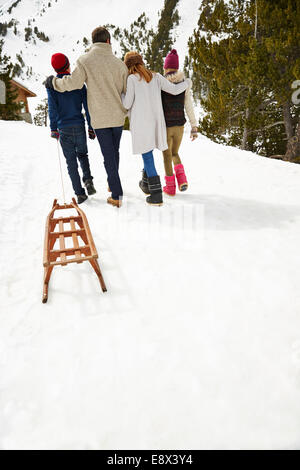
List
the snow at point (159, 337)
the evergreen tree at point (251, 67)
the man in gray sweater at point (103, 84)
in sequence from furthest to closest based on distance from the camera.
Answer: the evergreen tree at point (251, 67) → the man in gray sweater at point (103, 84) → the snow at point (159, 337)

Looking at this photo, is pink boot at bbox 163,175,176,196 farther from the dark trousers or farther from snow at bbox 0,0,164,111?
snow at bbox 0,0,164,111

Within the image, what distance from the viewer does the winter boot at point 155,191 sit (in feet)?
10.5

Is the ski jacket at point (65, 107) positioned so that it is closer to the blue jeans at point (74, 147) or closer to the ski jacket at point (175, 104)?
the blue jeans at point (74, 147)

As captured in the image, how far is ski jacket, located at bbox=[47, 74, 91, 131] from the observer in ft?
9.87

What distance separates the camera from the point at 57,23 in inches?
6422

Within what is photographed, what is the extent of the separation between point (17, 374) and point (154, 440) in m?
0.76

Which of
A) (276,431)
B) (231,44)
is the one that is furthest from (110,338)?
(231,44)

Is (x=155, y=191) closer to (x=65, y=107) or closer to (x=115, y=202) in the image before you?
(x=115, y=202)

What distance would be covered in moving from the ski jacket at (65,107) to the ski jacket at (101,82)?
0.61ft

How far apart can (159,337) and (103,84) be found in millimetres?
2631

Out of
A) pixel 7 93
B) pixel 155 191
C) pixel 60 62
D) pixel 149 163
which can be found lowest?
pixel 155 191

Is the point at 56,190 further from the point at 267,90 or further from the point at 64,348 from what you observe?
the point at 267,90

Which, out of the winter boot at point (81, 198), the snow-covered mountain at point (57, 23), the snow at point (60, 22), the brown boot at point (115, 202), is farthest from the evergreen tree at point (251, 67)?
the snow at point (60, 22)

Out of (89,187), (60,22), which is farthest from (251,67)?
(60,22)
